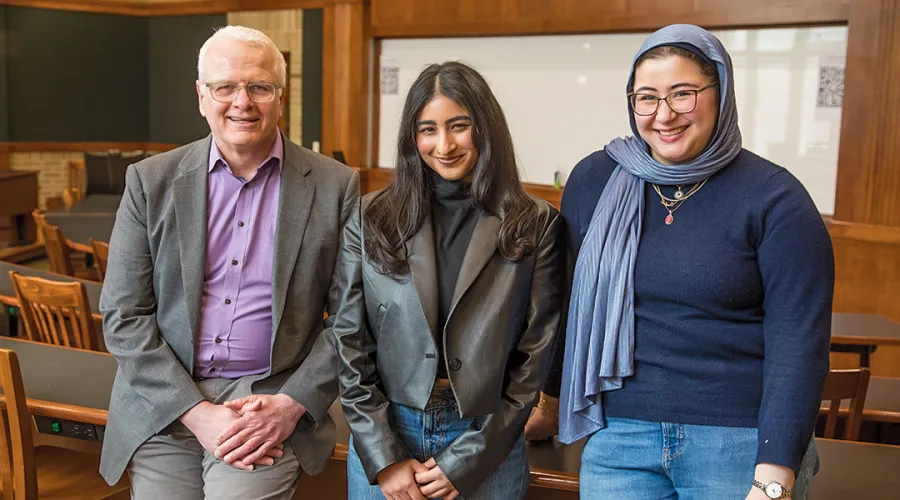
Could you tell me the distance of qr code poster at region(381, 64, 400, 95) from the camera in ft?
31.9

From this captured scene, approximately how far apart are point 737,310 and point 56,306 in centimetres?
297

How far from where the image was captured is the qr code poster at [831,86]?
6824 millimetres

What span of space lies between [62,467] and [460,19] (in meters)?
6.61

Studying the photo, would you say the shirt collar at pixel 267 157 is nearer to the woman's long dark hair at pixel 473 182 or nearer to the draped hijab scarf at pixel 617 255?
→ the woman's long dark hair at pixel 473 182

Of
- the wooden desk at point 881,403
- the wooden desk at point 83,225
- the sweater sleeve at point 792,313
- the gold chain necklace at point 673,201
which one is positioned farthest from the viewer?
the wooden desk at point 83,225

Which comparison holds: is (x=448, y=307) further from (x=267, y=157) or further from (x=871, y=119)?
(x=871, y=119)

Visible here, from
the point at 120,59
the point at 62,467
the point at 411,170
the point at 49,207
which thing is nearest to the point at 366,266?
the point at 411,170

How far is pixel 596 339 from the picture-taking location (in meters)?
2.01

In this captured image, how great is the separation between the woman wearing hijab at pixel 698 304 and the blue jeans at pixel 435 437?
0.81 feet

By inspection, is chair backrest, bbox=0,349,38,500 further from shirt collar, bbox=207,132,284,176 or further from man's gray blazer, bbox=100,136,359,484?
shirt collar, bbox=207,132,284,176

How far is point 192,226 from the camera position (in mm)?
2438

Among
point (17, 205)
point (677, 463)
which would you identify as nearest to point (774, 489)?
point (677, 463)

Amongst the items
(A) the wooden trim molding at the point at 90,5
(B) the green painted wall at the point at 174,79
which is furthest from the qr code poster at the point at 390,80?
(A) the wooden trim molding at the point at 90,5

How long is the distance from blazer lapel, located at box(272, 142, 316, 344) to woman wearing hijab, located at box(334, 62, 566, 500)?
0.84 ft
